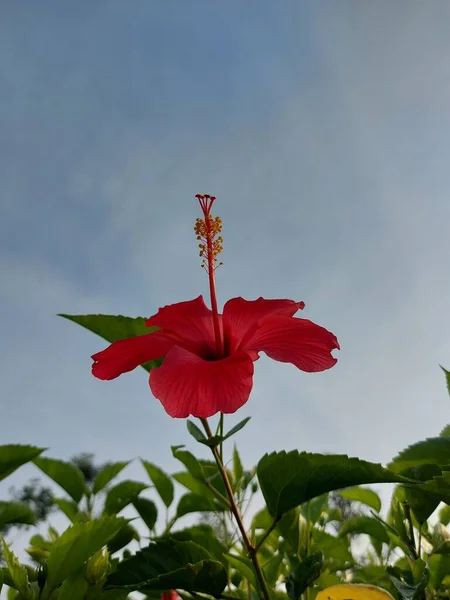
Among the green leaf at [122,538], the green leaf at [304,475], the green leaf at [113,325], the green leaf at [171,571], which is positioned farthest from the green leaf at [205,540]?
the green leaf at [113,325]

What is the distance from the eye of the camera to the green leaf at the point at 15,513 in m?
1.37

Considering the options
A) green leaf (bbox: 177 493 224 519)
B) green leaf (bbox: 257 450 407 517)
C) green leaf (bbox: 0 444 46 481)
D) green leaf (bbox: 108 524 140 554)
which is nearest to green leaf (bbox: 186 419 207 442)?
green leaf (bbox: 257 450 407 517)

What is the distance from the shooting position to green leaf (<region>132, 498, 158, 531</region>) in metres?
1.75

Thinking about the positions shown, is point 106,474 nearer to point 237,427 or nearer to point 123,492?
point 123,492

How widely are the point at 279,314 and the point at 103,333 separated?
0.40 meters

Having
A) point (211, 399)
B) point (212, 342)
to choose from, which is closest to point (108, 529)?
point (211, 399)

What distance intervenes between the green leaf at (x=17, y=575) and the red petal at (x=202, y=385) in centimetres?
39

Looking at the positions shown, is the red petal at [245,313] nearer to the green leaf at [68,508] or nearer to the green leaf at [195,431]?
the green leaf at [195,431]

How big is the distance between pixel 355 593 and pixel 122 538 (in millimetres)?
731

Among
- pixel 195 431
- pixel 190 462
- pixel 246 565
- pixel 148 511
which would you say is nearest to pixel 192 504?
pixel 148 511

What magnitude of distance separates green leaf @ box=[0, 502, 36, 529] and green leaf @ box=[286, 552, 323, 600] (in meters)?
0.70

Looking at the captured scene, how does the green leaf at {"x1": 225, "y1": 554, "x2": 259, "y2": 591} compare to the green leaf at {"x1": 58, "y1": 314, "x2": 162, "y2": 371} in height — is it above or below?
below

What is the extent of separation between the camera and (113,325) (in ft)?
4.20

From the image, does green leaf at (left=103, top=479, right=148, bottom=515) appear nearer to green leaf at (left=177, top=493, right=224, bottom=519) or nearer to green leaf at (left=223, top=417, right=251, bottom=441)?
green leaf at (left=177, top=493, right=224, bottom=519)
